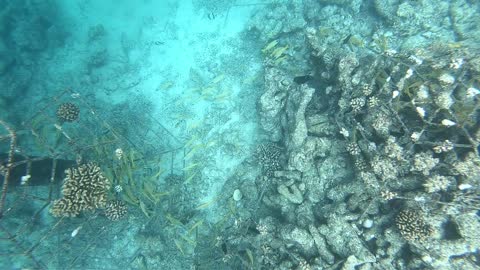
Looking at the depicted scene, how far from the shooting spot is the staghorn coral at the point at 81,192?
5660mm

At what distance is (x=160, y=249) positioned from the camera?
23.5 ft

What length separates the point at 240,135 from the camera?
26.6 ft

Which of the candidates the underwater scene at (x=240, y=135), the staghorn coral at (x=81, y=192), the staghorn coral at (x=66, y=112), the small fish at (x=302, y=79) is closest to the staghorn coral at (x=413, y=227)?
the underwater scene at (x=240, y=135)

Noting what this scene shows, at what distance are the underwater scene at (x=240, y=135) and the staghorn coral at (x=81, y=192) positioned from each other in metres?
0.04

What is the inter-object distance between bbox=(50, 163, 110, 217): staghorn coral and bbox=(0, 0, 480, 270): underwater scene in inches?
1.4

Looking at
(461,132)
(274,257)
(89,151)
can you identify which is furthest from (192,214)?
(461,132)

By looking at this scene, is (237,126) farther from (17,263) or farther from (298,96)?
(17,263)

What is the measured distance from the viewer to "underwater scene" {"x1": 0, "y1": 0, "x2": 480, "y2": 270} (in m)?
4.92

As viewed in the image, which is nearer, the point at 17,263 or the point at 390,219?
the point at 390,219

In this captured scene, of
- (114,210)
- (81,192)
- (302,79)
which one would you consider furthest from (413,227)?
(81,192)

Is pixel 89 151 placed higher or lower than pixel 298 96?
lower

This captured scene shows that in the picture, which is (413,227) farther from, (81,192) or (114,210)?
(81,192)

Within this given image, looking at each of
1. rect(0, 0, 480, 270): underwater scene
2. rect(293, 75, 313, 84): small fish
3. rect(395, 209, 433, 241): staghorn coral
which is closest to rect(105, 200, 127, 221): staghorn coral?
rect(0, 0, 480, 270): underwater scene

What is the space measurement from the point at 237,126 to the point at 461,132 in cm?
526
